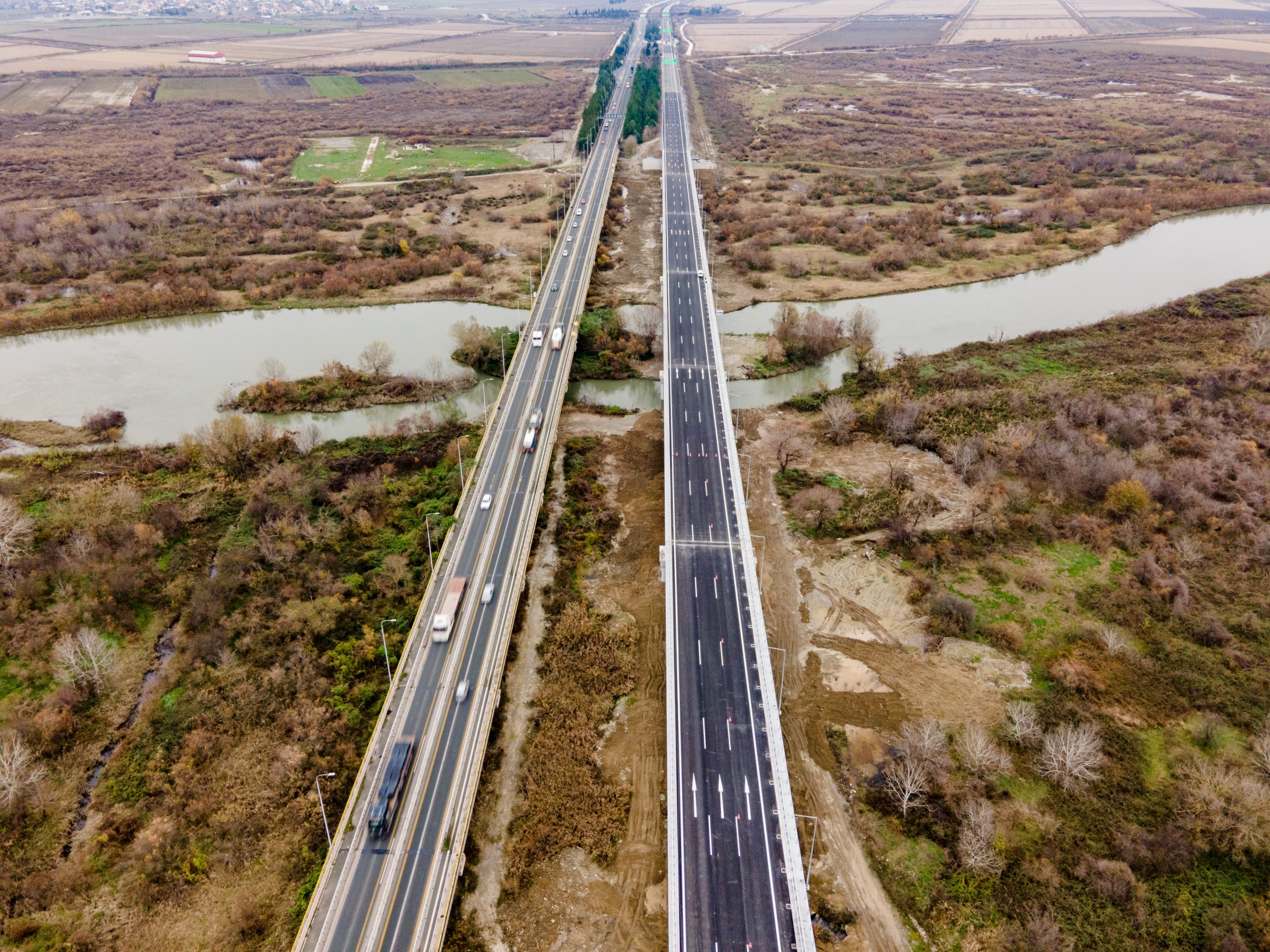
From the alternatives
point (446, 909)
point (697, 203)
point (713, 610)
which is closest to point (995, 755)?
point (713, 610)

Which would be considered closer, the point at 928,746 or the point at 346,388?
the point at 928,746

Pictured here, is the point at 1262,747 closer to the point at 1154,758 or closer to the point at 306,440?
the point at 1154,758

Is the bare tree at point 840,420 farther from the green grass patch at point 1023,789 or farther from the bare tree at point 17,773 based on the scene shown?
the bare tree at point 17,773

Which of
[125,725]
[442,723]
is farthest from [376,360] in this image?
[442,723]

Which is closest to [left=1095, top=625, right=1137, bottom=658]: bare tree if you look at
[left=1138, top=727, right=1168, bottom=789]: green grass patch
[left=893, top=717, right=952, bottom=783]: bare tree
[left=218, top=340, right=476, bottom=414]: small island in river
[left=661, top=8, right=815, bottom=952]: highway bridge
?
[left=1138, top=727, right=1168, bottom=789]: green grass patch

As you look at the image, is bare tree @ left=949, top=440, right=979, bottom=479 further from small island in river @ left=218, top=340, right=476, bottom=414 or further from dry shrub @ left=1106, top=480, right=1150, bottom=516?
small island in river @ left=218, top=340, right=476, bottom=414

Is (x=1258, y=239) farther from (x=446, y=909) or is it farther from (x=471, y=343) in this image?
(x=446, y=909)

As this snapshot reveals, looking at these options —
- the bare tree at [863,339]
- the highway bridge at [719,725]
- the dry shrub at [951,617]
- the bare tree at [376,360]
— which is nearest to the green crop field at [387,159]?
the bare tree at [376,360]
